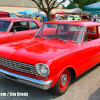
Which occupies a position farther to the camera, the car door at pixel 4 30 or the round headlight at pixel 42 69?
the car door at pixel 4 30

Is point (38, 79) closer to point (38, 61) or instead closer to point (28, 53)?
point (38, 61)

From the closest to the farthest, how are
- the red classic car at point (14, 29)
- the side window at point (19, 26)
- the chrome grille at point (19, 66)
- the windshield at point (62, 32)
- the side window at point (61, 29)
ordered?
1. the chrome grille at point (19, 66)
2. the windshield at point (62, 32)
3. the side window at point (61, 29)
4. the red classic car at point (14, 29)
5. the side window at point (19, 26)

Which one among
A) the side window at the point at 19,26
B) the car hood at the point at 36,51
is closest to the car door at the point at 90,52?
the car hood at the point at 36,51

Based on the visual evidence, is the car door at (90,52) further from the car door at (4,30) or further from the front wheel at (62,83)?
the car door at (4,30)

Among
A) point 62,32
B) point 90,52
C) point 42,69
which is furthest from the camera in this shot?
Result: point 62,32

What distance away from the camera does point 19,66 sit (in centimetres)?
313

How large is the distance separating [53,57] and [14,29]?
3.50 m

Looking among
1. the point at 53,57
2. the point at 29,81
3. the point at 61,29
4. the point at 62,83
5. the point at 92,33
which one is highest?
the point at 61,29

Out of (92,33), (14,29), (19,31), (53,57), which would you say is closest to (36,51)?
(53,57)

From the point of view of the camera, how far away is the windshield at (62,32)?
403 cm

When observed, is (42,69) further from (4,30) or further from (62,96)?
(4,30)

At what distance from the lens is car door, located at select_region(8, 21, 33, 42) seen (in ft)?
19.8

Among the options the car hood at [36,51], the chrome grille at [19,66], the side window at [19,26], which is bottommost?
the chrome grille at [19,66]

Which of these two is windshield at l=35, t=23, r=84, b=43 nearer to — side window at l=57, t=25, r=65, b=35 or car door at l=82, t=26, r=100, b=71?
side window at l=57, t=25, r=65, b=35
